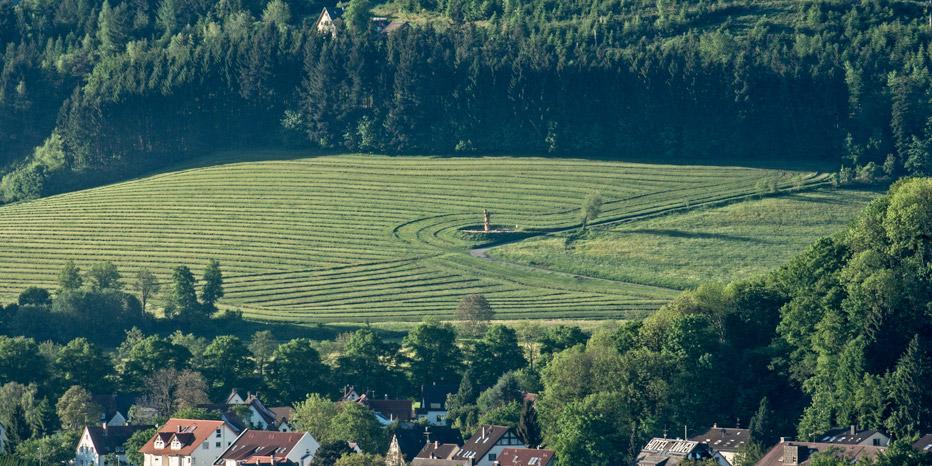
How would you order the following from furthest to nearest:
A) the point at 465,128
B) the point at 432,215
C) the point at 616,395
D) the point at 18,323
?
1. the point at 465,128
2. the point at 432,215
3. the point at 18,323
4. the point at 616,395

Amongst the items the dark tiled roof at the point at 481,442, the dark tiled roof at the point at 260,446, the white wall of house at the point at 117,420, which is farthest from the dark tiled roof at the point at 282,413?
the dark tiled roof at the point at 481,442

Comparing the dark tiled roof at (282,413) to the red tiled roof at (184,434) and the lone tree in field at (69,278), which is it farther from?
the lone tree in field at (69,278)

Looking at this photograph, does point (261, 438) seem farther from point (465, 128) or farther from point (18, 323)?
point (465, 128)

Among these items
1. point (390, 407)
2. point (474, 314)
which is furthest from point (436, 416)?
point (474, 314)

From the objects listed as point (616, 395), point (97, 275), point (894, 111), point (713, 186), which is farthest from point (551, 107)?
point (616, 395)

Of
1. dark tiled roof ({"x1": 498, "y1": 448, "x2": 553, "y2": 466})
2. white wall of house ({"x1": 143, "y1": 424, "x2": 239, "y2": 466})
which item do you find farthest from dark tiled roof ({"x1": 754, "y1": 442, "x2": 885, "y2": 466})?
white wall of house ({"x1": 143, "y1": 424, "x2": 239, "y2": 466})
